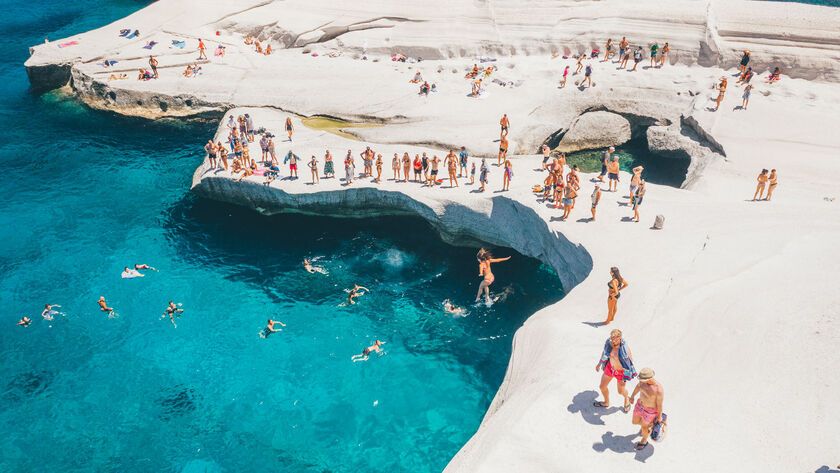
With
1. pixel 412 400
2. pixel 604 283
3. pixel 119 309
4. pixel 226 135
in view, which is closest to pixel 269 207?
pixel 226 135

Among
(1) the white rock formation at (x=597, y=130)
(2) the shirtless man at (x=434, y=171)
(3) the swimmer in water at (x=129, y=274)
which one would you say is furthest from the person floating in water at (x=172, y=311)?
(1) the white rock formation at (x=597, y=130)

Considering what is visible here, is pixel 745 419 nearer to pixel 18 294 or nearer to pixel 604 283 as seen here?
pixel 604 283

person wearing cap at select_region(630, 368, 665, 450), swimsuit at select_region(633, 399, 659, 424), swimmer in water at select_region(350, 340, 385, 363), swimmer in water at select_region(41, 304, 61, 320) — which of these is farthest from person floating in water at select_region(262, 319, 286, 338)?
swimsuit at select_region(633, 399, 659, 424)

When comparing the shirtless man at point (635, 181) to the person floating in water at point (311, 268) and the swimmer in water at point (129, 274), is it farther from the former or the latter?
the swimmer in water at point (129, 274)

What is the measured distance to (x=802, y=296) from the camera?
69.1 ft

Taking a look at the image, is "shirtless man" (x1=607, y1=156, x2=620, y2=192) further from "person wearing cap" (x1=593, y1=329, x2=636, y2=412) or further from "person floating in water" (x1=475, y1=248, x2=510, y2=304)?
"person wearing cap" (x1=593, y1=329, x2=636, y2=412)

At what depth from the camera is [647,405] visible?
48.8 feet

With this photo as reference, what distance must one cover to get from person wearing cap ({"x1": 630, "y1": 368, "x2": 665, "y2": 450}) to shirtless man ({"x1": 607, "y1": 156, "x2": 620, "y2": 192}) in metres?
16.6

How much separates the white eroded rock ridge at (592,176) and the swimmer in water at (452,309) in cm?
381

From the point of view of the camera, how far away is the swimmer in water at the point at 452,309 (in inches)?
1179

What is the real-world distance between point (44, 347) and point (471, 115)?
26.5 meters

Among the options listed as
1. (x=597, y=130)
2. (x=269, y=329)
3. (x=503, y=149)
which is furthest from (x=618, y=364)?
(x=597, y=130)

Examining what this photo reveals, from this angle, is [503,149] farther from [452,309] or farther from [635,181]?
[452,309]

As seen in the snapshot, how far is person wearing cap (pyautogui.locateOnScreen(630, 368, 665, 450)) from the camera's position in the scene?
14539 mm
